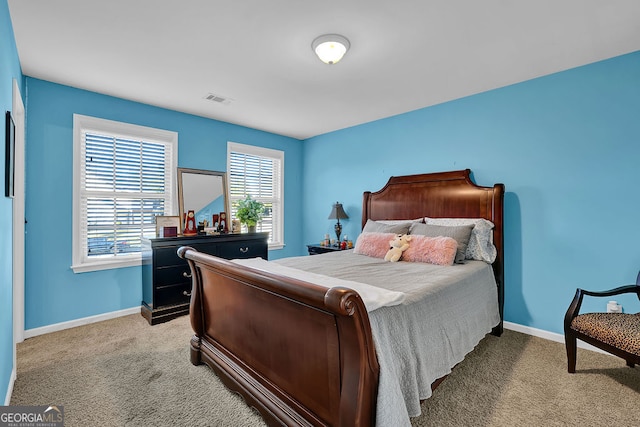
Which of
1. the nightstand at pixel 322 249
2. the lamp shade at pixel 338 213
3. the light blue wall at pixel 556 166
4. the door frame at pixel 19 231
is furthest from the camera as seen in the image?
the lamp shade at pixel 338 213

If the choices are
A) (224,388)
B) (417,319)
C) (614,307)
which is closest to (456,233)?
(614,307)

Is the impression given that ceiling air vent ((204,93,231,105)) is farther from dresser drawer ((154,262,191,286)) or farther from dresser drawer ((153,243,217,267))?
dresser drawer ((154,262,191,286))

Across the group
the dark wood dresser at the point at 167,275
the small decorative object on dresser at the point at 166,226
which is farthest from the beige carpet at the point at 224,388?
the small decorative object on dresser at the point at 166,226

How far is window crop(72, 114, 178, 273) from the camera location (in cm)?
321

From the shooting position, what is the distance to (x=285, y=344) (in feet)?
5.16

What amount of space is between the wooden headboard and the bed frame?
2.34 m

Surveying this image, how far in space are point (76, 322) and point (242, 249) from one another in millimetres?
1843

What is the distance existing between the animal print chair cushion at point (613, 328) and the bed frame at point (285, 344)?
1825 millimetres

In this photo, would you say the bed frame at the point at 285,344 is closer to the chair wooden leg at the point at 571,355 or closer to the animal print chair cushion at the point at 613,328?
the animal print chair cushion at the point at 613,328

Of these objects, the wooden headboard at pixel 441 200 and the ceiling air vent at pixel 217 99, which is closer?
the wooden headboard at pixel 441 200

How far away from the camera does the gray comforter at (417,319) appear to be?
1.28m

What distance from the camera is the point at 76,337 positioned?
2865 millimetres

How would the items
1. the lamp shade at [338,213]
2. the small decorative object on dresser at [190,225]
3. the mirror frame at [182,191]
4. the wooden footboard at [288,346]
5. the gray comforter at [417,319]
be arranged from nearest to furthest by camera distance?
the wooden footboard at [288,346] → the gray comforter at [417,319] → the small decorative object on dresser at [190,225] → the mirror frame at [182,191] → the lamp shade at [338,213]

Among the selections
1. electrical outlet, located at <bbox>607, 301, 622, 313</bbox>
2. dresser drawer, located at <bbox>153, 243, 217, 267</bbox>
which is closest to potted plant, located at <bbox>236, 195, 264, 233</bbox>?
dresser drawer, located at <bbox>153, 243, 217, 267</bbox>
